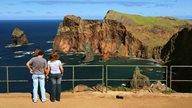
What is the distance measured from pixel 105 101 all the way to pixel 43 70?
3110 millimetres

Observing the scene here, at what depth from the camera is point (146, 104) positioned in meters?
16.0

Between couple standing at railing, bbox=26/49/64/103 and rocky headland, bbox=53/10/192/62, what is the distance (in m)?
141

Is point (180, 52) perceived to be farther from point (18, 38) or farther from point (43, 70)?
point (43, 70)

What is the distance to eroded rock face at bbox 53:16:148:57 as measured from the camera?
542 ft

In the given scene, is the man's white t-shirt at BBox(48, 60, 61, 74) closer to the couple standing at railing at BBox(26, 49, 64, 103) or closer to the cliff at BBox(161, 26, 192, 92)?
Answer: the couple standing at railing at BBox(26, 49, 64, 103)

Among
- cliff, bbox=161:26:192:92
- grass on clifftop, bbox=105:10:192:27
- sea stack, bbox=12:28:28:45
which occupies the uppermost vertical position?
grass on clifftop, bbox=105:10:192:27

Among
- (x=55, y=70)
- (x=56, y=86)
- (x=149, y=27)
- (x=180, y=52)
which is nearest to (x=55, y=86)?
(x=56, y=86)

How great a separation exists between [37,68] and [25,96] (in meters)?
2.05

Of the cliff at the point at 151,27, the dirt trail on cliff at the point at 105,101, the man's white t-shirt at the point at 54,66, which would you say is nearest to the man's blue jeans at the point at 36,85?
the dirt trail on cliff at the point at 105,101

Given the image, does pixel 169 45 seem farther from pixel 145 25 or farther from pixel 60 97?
pixel 60 97

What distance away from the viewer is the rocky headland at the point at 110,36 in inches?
6358

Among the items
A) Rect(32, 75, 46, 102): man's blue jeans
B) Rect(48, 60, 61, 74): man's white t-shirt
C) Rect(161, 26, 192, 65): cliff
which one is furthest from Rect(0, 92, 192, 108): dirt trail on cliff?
Rect(161, 26, 192, 65): cliff

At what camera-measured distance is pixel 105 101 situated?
1645 centimetres

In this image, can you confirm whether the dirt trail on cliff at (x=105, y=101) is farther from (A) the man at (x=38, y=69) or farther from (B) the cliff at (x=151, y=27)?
(B) the cliff at (x=151, y=27)
